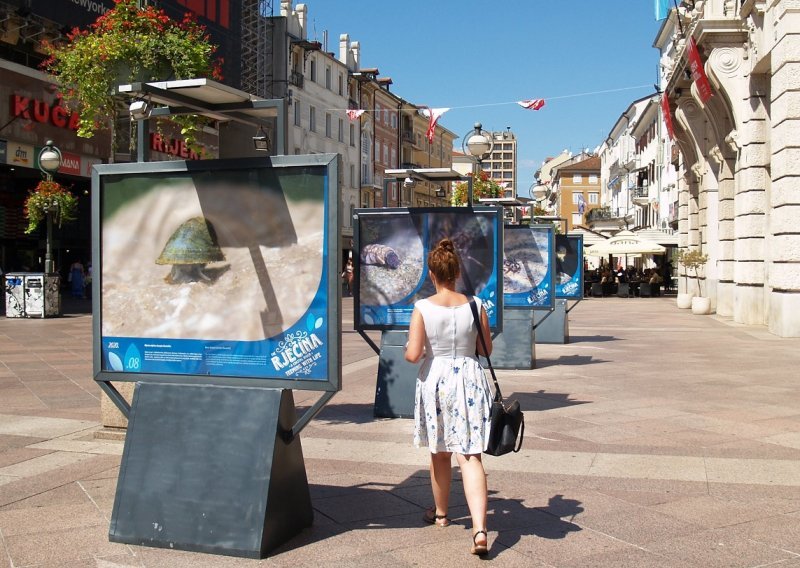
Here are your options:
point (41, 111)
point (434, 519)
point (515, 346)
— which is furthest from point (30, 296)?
point (434, 519)

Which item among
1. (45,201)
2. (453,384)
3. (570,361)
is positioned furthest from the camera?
(45,201)

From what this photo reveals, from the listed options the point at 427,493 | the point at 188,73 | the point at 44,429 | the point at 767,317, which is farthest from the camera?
the point at 767,317

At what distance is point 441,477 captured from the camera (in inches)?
199

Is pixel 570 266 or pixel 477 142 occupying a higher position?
pixel 477 142

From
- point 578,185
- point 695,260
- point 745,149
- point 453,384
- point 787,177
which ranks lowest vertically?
point 453,384

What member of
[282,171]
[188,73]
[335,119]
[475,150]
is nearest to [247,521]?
[282,171]

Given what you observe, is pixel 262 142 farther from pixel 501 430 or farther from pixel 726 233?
pixel 726 233

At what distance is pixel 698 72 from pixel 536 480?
18528mm

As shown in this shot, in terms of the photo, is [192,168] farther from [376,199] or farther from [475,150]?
[376,199]

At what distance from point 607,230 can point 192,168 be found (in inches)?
2760

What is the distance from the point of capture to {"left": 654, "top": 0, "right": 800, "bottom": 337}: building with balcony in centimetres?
1750

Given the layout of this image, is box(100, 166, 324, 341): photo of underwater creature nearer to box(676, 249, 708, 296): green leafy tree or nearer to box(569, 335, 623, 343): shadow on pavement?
box(569, 335, 623, 343): shadow on pavement

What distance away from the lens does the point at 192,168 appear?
505 cm

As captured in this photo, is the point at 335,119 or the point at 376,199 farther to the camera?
the point at 376,199
